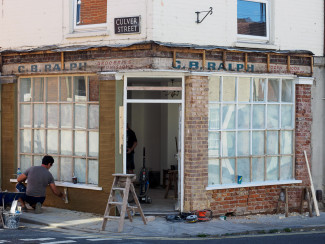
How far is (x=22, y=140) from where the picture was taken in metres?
15.7

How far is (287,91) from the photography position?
605 inches

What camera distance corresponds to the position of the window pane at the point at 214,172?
1430cm

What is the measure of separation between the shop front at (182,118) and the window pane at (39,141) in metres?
0.02

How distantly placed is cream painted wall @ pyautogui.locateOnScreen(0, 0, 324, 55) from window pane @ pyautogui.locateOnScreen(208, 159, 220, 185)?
2.62 metres

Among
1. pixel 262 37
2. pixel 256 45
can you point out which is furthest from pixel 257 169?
pixel 262 37

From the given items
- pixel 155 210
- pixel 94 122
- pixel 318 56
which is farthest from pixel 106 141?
pixel 318 56

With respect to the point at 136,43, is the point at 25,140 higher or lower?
lower

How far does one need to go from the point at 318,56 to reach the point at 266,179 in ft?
10.7

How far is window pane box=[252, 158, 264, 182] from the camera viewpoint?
1492 cm

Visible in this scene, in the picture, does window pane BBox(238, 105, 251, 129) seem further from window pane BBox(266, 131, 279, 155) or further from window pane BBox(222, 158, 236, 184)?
window pane BBox(222, 158, 236, 184)

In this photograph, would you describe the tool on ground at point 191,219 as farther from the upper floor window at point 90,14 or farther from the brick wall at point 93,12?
the brick wall at point 93,12

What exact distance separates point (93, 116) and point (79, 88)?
768mm

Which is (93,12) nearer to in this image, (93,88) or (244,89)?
(93,88)

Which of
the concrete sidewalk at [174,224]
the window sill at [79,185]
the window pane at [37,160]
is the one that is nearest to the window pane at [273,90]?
the concrete sidewalk at [174,224]
